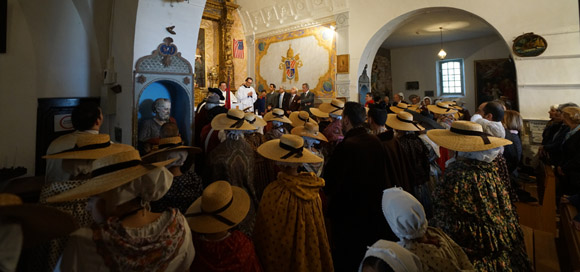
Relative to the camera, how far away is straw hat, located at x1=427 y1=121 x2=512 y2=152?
2.10 meters

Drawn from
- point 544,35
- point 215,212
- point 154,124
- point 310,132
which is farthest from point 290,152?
point 544,35

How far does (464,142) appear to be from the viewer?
7.14 ft

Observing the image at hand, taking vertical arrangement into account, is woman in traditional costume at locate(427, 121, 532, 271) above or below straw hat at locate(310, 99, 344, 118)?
below

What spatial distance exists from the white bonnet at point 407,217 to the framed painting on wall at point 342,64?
8.51 m

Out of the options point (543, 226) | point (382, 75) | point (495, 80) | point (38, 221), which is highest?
point (382, 75)

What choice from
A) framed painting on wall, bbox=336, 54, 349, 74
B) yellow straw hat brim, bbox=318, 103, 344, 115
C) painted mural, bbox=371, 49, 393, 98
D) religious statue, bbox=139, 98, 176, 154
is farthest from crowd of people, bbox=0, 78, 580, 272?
painted mural, bbox=371, 49, 393, 98

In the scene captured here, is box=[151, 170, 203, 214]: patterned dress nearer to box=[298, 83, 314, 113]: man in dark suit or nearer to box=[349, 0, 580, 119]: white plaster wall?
box=[298, 83, 314, 113]: man in dark suit

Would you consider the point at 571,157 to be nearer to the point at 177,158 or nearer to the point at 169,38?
the point at 177,158

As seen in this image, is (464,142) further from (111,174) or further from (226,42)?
(226,42)

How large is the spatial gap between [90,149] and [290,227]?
1307 millimetres

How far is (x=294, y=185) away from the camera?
2.00m

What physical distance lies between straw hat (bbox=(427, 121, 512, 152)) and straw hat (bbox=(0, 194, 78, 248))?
7.20ft

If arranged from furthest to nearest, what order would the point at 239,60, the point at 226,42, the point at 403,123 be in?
the point at 239,60, the point at 226,42, the point at 403,123

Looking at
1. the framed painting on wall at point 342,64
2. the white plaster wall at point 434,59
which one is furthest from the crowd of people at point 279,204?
the white plaster wall at point 434,59
